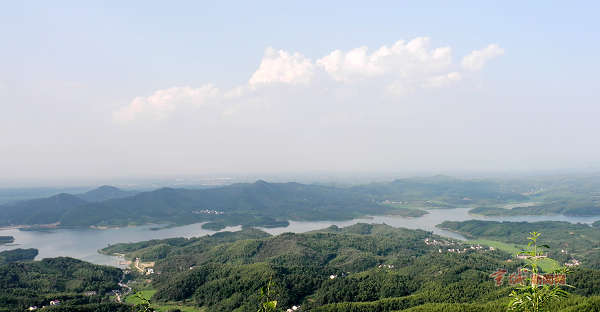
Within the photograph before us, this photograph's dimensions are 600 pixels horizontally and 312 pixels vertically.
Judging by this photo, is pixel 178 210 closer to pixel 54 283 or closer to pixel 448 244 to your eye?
pixel 54 283

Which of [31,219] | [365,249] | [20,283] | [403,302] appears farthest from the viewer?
[31,219]

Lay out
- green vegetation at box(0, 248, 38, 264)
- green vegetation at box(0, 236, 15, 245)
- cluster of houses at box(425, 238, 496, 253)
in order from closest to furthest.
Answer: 1. green vegetation at box(0, 248, 38, 264)
2. cluster of houses at box(425, 238, 496, 253)
3. green vegetation at box(0, 236, 15, 245)

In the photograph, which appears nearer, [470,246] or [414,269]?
[414,269]

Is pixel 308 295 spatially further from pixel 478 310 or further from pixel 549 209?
pixel 549 209

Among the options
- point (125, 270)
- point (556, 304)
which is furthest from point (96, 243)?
point (556, 304)

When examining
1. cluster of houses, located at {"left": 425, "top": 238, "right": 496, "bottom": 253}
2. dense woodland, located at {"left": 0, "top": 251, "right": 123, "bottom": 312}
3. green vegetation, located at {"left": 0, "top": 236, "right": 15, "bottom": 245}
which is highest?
dense woodland, located at {"left": 0, "top": 251, "right": 123, "bottom": 312}

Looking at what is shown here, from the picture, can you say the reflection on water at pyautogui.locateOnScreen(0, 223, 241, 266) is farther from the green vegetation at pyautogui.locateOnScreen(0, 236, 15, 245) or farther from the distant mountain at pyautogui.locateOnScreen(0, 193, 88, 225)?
the distant mountain at pyautogui.locateOnScreen(0, 193, 88, 225)

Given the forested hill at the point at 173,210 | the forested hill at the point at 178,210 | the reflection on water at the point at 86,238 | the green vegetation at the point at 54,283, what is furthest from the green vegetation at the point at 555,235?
the reflection on water at the point at 86,238

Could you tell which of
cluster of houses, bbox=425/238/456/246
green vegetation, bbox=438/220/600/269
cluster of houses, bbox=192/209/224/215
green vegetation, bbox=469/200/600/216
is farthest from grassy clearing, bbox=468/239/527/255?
cluster of houses, bbox=192/209/224/215
